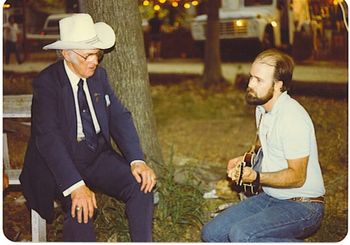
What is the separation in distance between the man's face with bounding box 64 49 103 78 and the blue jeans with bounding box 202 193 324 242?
0.96m

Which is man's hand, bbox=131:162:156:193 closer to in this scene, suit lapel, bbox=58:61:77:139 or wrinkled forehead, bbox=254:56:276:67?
suit lapel, bbox=58:61:77:139

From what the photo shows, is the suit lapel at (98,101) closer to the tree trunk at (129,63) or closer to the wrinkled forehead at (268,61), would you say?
the tree trunk at (129,63)

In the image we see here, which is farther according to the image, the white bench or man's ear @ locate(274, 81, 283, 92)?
the white bench

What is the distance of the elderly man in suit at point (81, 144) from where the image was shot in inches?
118

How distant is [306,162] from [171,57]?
30.4 ft

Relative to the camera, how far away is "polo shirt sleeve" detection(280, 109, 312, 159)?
285cm

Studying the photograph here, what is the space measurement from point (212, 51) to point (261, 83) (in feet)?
21.7

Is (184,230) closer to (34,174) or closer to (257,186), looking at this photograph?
(257,186)

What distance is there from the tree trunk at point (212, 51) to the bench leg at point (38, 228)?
19.6 ft

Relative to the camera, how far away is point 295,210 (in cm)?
290

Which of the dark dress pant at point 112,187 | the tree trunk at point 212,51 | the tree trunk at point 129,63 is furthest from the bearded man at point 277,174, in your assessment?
the tree trunk at point 212,51

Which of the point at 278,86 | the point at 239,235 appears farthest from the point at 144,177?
the point at 278,86

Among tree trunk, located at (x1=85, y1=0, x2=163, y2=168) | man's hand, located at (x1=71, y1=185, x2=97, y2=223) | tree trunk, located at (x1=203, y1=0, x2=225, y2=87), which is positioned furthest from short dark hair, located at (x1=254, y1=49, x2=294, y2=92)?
tree trunk, located at (x1=203, y1=0, x2=225, y2=87)

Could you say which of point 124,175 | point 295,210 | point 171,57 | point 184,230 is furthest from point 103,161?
point 171,57
